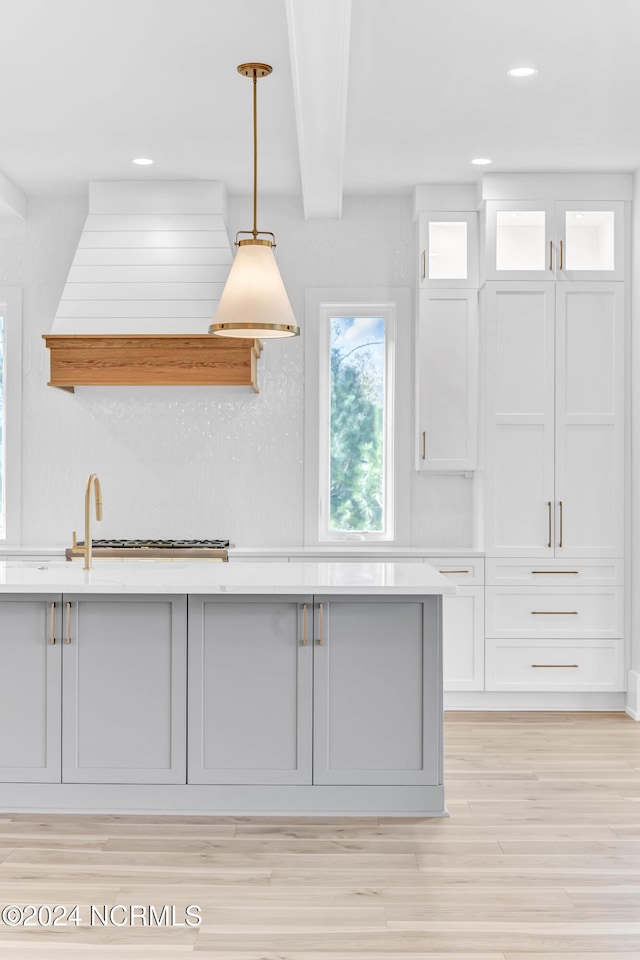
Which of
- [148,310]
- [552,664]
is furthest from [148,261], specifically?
[552,664]

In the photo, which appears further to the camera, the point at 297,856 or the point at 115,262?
the point at 115,262

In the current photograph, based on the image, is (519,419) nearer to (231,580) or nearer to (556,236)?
(556,236)

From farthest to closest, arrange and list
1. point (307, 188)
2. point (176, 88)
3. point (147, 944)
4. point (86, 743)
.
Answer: point (307, 188) < point (176, 88) < point (86, 743) < point (147, 944)

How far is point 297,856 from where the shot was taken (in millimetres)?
3154

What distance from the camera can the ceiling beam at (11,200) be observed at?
5.32m

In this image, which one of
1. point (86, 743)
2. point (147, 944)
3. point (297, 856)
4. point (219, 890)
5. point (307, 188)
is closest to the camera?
point (147, 944)

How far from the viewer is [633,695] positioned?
5172mm

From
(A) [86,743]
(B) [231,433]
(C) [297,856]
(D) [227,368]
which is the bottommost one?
(C) [297,856]

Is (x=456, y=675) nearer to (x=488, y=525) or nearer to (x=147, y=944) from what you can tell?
(x=488, y=525)

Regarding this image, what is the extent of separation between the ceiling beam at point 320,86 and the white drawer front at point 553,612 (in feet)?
8.11

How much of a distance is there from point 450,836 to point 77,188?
422 cm

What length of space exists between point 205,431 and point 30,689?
8.22 feet

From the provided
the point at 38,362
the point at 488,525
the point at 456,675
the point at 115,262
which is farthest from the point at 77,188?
the point at 456,675
